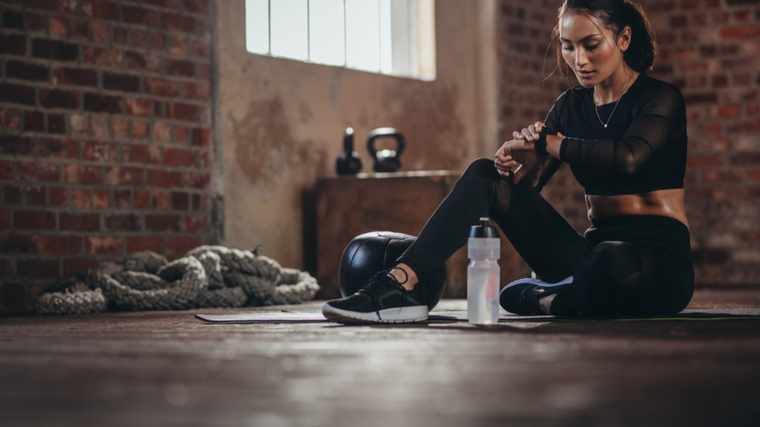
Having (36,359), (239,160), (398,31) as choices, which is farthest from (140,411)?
(398,31)

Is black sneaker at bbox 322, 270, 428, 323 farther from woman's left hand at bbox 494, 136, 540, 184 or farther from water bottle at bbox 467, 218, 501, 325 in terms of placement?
woman's left hand at bbox 494, 136, 540, 184

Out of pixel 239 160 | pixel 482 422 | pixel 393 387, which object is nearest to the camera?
pixel 482 422

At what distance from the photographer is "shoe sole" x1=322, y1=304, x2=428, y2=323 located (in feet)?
6.22

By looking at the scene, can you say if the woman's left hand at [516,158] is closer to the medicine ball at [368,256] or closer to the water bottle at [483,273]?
the water bottle at [483,273]

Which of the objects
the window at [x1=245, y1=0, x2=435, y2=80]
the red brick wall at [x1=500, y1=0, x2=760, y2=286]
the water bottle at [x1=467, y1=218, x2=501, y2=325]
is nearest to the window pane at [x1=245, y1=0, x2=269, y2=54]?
the window at [x1=245, y1=0, x2=435, y2=80]

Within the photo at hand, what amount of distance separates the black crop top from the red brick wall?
2929mm

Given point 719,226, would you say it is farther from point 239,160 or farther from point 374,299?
point 374,299

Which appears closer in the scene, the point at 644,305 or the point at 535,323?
the point at 535,323

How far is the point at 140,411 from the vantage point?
2.68 feet

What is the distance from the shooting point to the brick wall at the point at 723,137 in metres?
5.25

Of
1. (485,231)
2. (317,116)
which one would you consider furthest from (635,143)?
(317,116)

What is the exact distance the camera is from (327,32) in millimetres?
4570

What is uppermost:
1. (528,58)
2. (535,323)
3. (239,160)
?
(528,58)

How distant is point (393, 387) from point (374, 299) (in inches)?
38.2
